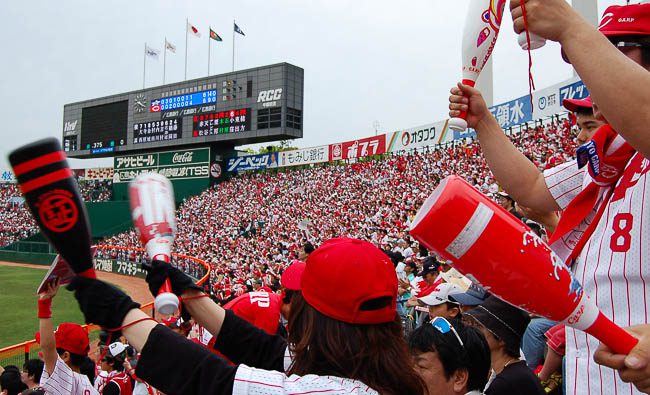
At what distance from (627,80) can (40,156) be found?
156 centimetres

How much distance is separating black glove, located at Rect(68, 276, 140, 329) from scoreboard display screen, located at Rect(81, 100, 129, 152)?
3428cm

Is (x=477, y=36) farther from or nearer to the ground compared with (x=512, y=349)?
farther from the ground

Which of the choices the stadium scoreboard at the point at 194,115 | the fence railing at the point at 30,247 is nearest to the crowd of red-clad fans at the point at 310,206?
the stadium scoreboard at the point at 194,115

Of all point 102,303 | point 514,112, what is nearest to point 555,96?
point 514,112

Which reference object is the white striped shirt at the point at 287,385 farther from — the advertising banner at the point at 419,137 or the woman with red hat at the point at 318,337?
the advertising banner at the point at 419,137

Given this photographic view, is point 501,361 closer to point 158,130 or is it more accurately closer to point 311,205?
point 311,205

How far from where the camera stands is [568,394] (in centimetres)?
152

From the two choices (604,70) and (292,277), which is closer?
(604,70)

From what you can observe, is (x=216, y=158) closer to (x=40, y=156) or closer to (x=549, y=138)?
(x=549, y=138)

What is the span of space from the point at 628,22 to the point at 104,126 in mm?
36866

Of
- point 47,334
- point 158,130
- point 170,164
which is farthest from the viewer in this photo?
point 170,164

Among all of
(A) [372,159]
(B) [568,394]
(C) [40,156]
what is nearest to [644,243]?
(B) [568,394]

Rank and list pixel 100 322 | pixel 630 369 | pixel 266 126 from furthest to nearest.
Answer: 1. pixel 266 126
2. pixel 100 322
3. pixel 630 369

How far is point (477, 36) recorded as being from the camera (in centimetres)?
198
